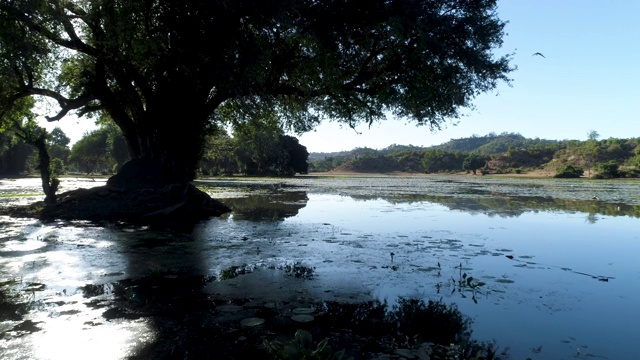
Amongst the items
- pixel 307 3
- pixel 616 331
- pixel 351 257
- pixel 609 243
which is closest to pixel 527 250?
pixel 609 243

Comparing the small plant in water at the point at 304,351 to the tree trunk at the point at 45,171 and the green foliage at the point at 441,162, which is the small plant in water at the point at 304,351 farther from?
the green foliage at the point at 441,162

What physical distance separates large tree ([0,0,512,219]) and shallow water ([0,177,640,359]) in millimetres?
6161

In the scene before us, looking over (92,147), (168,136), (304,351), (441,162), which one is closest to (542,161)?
(441,162)

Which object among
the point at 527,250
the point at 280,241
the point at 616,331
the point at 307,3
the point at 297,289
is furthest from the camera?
the point at 307,3

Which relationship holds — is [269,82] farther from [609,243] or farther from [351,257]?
[609,243]

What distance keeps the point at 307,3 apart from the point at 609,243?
46.5ft

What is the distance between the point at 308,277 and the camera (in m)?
9.04

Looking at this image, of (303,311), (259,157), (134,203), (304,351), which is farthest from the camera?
(259,157)

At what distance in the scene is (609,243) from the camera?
565 inches

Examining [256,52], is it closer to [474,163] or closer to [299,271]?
[299,271]

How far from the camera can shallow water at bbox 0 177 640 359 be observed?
19.1ft

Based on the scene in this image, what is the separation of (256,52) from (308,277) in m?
9.26

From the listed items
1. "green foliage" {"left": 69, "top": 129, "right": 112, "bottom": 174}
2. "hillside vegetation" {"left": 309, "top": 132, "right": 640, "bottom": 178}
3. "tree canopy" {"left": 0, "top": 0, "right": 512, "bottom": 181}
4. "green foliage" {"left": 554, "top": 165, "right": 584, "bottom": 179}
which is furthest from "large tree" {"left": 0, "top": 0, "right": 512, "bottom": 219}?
"green foliage" {"left": 554, "top": 165, "right": 584, "bottom": 179}

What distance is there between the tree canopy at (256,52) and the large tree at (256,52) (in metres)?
0.05
